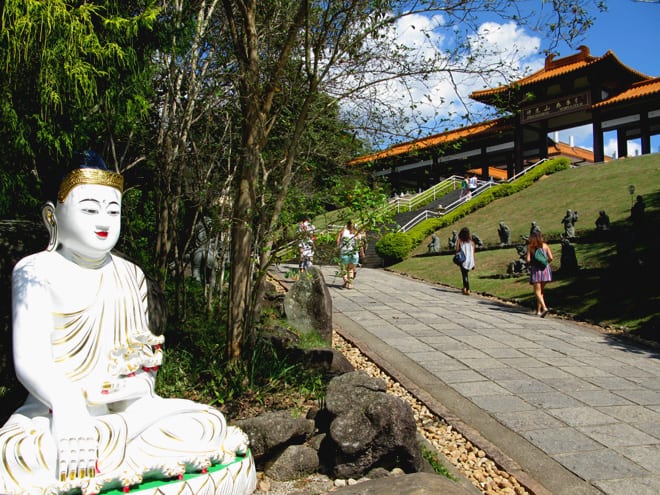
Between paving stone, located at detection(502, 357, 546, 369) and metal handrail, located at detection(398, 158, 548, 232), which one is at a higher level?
metal handrail, located at detection(398, 158, 548, 232)

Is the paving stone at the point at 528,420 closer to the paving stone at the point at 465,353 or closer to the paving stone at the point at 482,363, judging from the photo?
the paving stone at the point at 482,363

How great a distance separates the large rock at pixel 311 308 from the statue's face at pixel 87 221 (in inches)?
149

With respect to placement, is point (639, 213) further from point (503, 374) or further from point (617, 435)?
point (617, 435)

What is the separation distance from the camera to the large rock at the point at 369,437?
357 centimetres

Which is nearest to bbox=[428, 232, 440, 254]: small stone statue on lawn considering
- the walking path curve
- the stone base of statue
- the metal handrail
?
the metal handrail

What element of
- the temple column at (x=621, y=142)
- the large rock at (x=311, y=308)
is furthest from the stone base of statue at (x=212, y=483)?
the temple column at (x=621, y=142)

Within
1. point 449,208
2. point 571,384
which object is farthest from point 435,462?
point 449,208

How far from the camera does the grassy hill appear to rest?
984 centimetres

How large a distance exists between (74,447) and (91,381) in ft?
1.40

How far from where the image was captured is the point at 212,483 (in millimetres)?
2951

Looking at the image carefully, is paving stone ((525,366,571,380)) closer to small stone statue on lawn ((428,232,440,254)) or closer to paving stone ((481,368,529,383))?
paving stone ((481,368,529,383))

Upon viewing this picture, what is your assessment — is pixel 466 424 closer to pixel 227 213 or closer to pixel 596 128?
pixel 227 213

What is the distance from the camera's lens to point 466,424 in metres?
4.61

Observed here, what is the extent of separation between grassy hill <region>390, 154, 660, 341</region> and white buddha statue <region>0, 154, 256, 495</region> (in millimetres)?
7359
